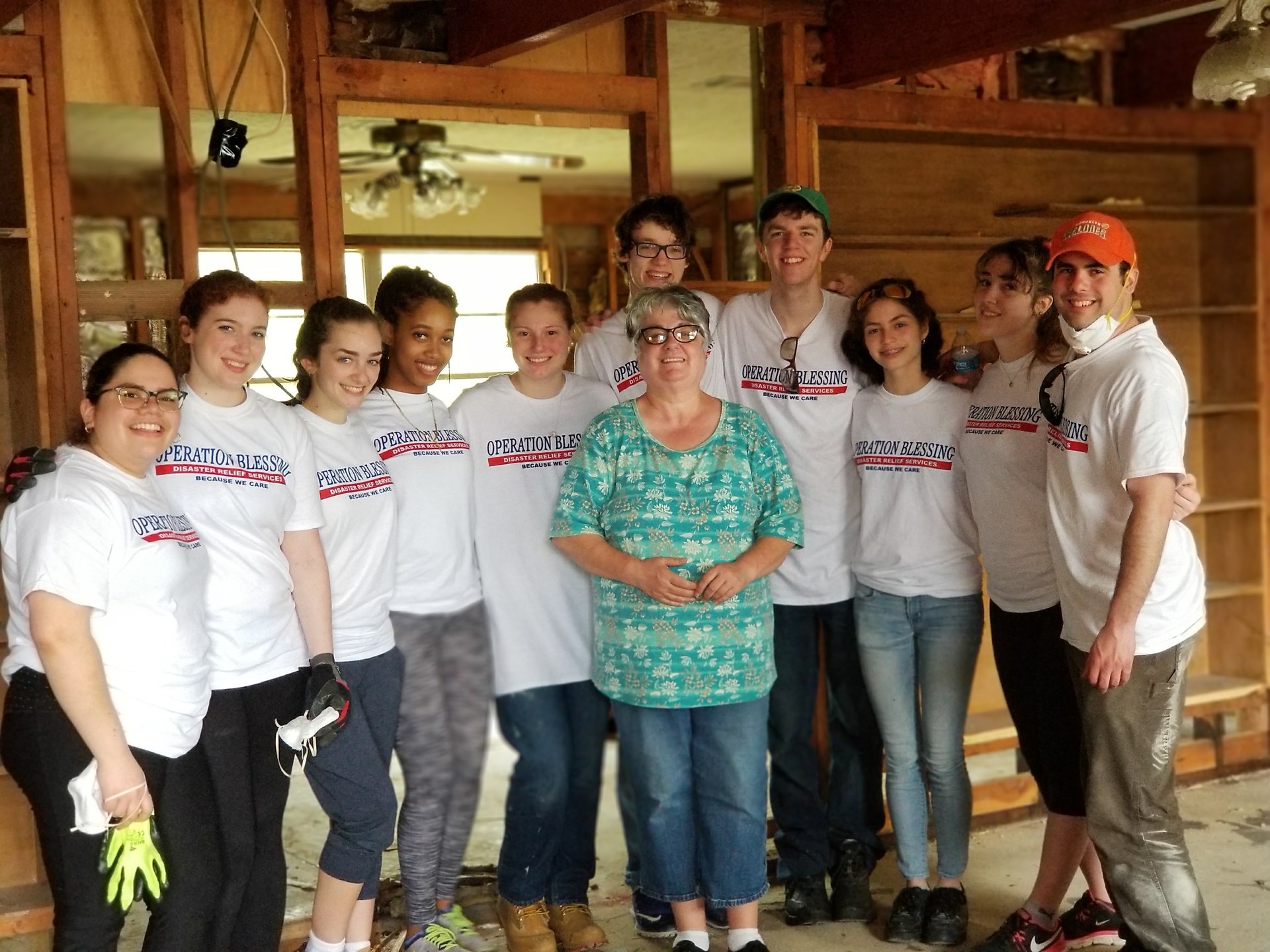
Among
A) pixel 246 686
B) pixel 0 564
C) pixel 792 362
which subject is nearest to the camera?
pixel 246 686

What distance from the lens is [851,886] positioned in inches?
137

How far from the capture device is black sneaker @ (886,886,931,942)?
10.9ft

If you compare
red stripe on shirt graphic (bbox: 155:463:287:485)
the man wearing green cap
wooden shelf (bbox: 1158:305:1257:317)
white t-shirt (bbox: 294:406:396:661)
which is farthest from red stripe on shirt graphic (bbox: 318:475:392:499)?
wooden shelf (bbox: 1158:305:1257:317)

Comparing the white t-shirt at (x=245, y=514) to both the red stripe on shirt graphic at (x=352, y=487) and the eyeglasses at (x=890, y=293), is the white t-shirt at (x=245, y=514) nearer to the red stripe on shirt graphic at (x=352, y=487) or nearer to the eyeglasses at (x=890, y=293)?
the red stripe on shirt graphic at (x=352, y=487)

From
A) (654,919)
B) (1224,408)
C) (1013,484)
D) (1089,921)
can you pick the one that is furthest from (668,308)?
(1224,408)

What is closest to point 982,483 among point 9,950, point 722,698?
point 722,698

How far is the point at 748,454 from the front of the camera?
3010mm

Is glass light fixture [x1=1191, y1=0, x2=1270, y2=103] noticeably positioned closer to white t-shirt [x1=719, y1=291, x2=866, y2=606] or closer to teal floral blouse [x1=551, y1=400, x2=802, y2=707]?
white t-shirt [x1=719, y1=291, x2=866, y2=606]

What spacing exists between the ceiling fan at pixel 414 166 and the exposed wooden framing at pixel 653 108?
7.69 feet

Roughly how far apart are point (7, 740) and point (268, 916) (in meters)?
0.70

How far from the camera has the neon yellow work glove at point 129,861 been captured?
2.34m

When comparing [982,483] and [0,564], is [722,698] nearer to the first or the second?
[982,483]

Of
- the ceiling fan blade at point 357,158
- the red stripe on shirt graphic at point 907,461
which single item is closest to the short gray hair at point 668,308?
the red stripe on shirt graphic at point 907,461

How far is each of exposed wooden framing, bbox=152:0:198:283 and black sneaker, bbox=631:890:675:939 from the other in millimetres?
1967
